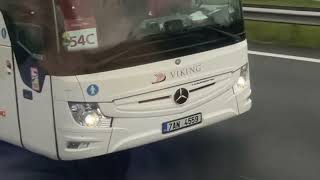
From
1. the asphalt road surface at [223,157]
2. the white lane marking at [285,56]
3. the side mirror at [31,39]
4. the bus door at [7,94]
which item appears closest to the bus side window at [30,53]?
the side mirror at [31,39]

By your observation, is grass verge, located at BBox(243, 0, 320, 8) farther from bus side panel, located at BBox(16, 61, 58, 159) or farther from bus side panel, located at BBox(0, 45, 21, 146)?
bus side panel, located at BBox(16, 61, 58, 159)

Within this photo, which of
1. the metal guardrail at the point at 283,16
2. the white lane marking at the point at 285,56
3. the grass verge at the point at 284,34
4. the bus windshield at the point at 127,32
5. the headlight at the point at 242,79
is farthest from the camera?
the metal guardrail at the point at 283,16

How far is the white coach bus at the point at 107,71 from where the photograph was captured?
5.17m

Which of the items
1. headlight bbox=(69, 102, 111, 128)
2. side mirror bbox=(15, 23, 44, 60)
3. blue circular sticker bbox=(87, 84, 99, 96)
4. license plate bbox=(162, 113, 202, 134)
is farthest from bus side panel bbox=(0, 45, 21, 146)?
license plate bbox=(162, 113, 202, 134)

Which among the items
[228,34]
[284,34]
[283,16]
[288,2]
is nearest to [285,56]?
[284,34]

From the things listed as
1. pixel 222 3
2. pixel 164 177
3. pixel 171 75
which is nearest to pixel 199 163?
pixel 164 177

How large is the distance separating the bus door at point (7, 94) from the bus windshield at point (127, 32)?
548mm

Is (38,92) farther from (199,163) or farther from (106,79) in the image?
(199,163)

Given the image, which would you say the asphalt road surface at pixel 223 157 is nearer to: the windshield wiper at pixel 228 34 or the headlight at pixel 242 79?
the headlight at pixel 242 79

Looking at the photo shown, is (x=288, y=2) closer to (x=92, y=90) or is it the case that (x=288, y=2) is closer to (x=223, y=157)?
(x=223, y=157)

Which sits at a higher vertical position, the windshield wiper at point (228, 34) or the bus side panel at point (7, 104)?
the windshield wiper at point (228, 34)

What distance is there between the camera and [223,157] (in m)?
6.45

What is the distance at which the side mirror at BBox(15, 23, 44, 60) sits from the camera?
205 inches

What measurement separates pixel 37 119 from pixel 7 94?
525 mm
